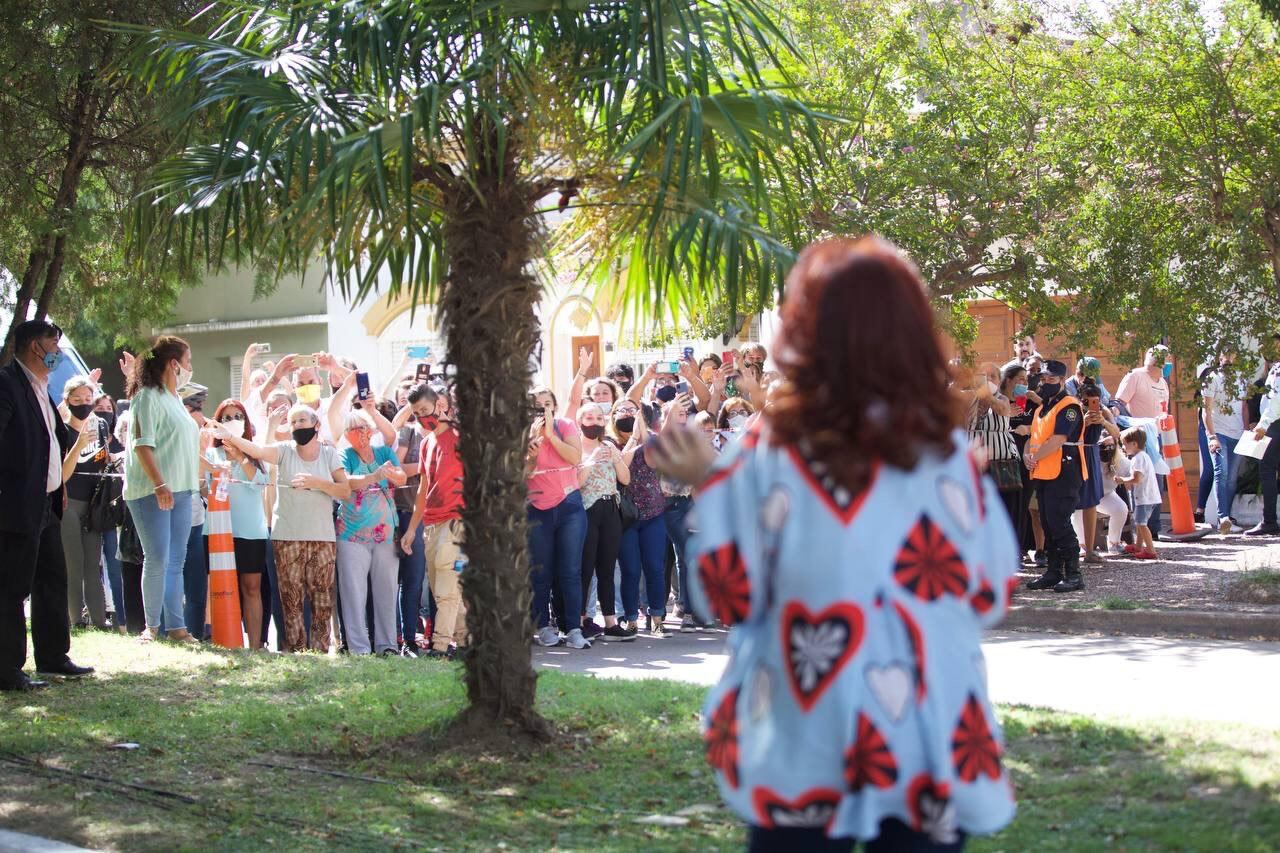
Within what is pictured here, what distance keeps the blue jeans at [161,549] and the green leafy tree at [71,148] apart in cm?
133

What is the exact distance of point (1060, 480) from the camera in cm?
1352

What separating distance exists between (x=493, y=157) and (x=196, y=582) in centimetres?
641

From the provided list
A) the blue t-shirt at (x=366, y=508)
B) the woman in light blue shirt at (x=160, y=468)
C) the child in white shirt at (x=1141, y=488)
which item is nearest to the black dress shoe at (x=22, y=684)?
the woman in light blue shirt at (x=160, y=468)

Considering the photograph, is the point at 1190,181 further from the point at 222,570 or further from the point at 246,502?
the point at 222,570

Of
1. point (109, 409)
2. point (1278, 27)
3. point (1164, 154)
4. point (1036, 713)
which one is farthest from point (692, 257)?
point (109, 409)

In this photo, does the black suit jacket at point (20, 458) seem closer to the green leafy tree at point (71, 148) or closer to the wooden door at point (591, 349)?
the green leafy tree at point (71, 148)

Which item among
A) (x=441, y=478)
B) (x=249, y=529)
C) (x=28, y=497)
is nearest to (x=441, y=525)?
(x=441, y=478)

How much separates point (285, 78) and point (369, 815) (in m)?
3.52

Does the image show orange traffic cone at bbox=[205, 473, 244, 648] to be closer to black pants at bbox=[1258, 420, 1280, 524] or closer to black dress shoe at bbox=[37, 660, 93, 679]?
black dress shoe at bbox=[37, 660, 93, 679]

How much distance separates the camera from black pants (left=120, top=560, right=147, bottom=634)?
40.7 feet

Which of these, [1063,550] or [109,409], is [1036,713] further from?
[109,409]

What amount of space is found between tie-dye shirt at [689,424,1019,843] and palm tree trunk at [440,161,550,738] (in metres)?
4.12

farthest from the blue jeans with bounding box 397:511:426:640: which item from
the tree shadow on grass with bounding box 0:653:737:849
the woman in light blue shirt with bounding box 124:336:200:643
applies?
the tree shadow on grass with bounding box 0:653:737:849

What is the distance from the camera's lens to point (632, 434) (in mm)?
13273
